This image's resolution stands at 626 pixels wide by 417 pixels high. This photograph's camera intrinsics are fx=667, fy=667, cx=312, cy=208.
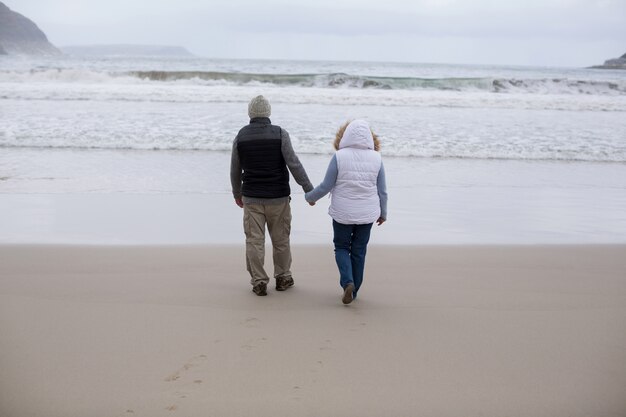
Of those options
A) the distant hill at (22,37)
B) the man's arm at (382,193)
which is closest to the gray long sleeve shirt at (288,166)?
the man's arm at (382,193)

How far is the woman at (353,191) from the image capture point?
5125 mm

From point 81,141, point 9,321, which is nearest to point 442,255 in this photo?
point 9,321

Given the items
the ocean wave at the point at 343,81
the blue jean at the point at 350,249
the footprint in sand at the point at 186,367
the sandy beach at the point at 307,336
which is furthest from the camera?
the ocean wave at the point at 343,81

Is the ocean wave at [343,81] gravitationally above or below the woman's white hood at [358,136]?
below

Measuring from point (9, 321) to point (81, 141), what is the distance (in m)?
10.4

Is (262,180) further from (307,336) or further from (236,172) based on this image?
(307,336)

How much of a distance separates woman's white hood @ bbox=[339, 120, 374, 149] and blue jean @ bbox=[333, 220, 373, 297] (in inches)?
24.5

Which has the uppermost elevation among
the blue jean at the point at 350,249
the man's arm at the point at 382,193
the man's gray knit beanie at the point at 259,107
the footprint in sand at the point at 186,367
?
the man's gray knit beanie at the point at 259,107

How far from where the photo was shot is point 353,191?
203 inches

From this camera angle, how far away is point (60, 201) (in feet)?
28.7

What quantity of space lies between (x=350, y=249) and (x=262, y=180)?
35.5 inches

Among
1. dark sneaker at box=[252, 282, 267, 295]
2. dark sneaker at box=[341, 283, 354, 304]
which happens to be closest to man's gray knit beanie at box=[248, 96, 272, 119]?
dark sneaker at box=[252, 282, 267, 295]

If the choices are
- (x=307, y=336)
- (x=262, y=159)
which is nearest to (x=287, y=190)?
(x=262, y=159)

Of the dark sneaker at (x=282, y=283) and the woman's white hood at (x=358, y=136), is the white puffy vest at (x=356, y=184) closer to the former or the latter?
the woman's white hood at (x=358, y=136)
